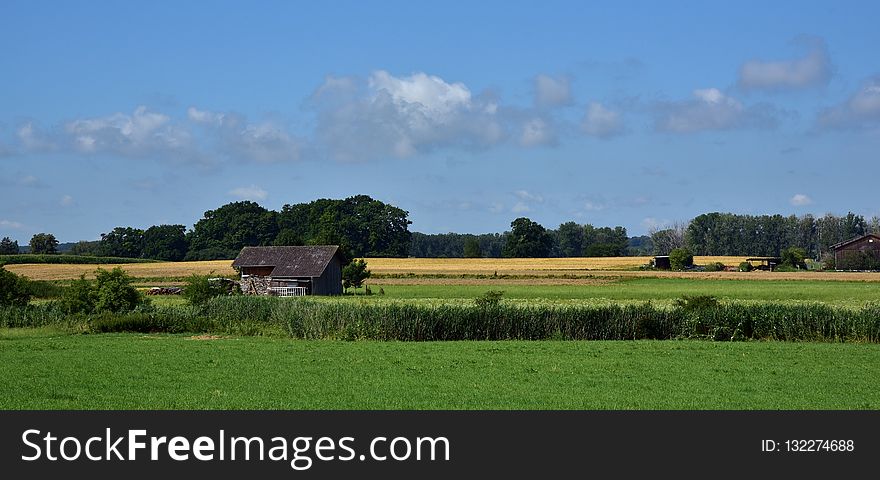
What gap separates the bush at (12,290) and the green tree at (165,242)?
370 feet

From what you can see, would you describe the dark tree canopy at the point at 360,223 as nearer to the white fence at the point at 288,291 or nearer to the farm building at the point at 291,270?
the farm building at the point at 291,270

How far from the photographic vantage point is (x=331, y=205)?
162 m

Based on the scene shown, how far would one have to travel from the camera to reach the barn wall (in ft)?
241

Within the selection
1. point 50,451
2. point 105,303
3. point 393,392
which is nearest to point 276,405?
point 393,392

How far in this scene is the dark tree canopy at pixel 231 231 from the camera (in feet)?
507

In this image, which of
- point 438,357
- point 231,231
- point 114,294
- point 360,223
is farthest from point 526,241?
point 438,357

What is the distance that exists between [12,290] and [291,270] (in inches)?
1161

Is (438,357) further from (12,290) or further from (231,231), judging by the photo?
(231,231)

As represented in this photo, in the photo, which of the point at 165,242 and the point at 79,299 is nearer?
the point at 79,299

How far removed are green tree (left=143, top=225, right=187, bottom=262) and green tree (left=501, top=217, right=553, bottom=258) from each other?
58316 millimetres

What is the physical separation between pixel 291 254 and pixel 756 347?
167 feet

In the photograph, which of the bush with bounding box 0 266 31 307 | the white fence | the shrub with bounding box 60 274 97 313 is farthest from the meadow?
the white fence

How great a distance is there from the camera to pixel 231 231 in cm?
15712

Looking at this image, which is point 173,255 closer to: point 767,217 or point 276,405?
point 767,217
